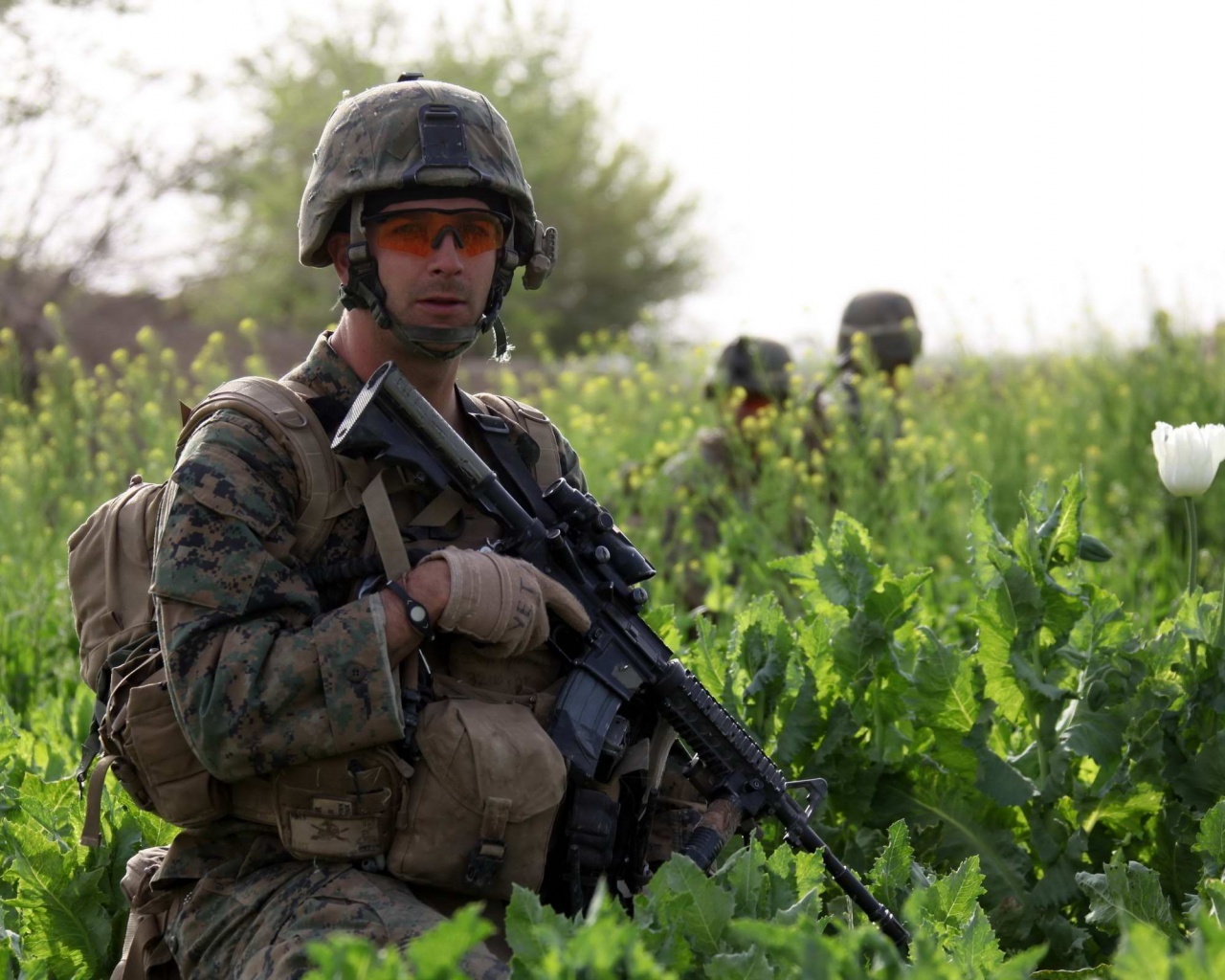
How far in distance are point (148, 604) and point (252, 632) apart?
31cm

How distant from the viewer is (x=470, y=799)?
2621 millimetres

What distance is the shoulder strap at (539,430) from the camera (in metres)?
3.23

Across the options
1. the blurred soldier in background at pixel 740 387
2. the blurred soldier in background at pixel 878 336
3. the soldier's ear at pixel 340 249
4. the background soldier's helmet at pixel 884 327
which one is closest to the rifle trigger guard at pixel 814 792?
the soldier's ear at pixel 340 249

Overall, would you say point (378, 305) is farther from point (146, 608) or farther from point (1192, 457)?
point (1192, 457)

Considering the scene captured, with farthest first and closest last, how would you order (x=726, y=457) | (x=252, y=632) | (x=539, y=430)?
(x=726, y=457)
(x=539, y=430)
(x=252, y=632)

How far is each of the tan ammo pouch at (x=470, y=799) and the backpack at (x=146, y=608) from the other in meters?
0.36

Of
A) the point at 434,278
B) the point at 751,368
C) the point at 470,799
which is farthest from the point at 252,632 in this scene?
the point at 751,368

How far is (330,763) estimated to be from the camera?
8.56 ft

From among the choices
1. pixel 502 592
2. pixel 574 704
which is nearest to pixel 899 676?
pixel 574 704

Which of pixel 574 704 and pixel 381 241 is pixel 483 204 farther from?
pixel 574 704

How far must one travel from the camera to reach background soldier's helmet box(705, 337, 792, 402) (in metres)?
7.15

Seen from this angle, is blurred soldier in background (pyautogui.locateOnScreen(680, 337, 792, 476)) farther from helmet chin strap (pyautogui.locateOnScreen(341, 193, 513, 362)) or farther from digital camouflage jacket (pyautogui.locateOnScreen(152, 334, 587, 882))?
digital camouflage jacket (pyautogui.locateOnScreen(152, 334, 587, 882))

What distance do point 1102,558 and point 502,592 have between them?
67.1 inches

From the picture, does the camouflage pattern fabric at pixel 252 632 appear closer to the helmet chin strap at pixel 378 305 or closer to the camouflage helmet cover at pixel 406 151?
the helmet chin strap at pixel 378 305
